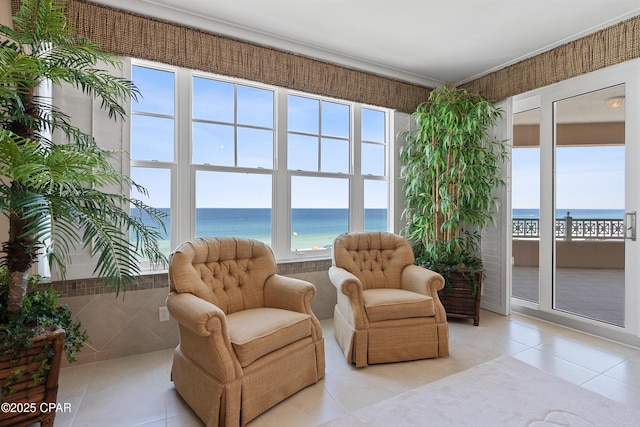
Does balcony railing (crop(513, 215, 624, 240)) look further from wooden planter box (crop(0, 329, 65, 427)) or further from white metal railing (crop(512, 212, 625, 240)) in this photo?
wooden planter box (crop(0, 329, 65, 427))

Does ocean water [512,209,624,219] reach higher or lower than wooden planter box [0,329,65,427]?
higher

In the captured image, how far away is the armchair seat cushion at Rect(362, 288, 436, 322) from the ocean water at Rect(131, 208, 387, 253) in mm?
1035

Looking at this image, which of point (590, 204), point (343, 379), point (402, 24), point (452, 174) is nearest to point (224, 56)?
point (402, 24)

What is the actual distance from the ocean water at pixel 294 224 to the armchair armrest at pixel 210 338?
1.18 m

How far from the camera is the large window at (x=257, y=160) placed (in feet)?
8.76

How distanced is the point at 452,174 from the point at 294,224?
5.44 ft

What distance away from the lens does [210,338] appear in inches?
64.4

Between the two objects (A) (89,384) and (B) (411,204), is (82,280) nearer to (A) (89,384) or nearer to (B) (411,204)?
(A) (89,384)

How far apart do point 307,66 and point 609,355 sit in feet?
Answer: 11.3

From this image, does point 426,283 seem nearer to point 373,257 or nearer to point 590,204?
point 373,257

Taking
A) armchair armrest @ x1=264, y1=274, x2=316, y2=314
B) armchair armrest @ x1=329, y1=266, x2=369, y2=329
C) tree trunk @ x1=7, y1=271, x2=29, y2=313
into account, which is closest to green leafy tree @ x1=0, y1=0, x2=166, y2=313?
tree trunk @ x1=7, y1=271, x2=29, y2=313

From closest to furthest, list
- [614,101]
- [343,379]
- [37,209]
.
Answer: [37,209], [343,379], [614,101]

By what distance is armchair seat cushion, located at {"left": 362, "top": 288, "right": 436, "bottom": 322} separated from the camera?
236 cm

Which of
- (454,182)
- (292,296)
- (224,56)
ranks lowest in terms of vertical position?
(292,296)
